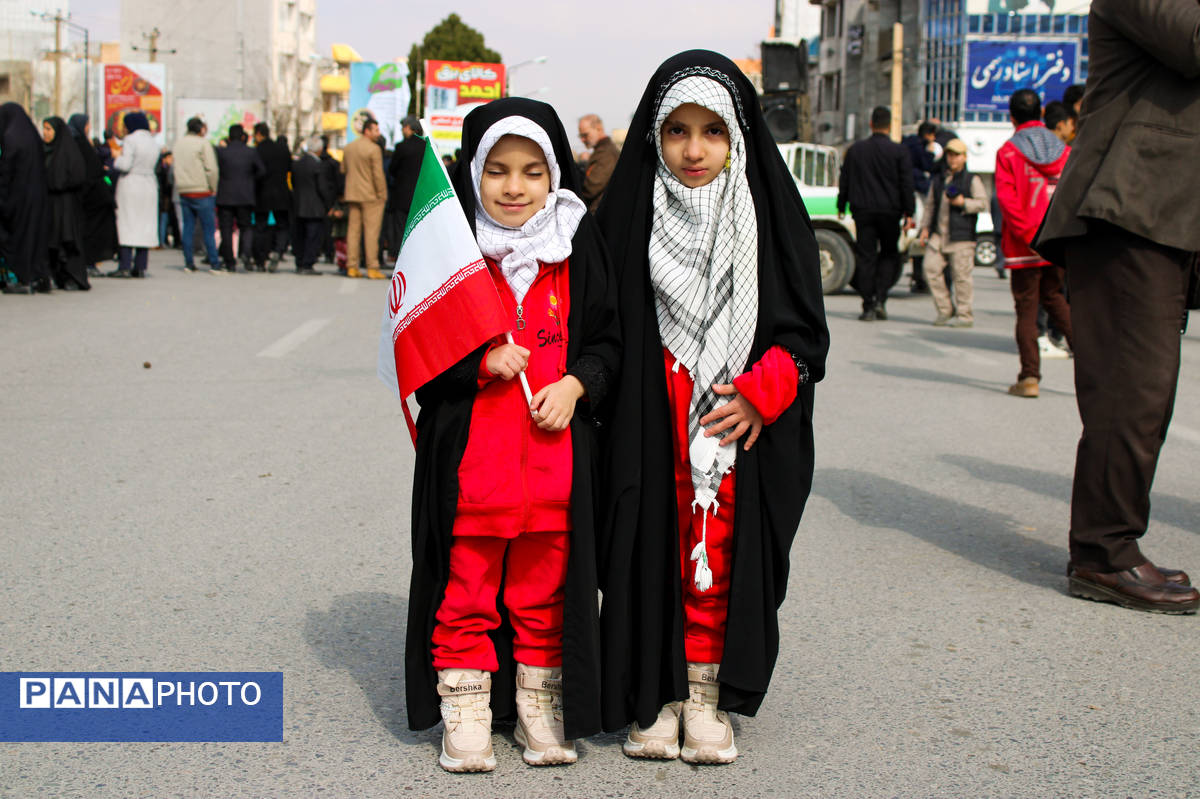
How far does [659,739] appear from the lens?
2.89 metres

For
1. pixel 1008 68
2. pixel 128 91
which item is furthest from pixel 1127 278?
pixel 128 91

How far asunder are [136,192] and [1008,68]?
3456cm

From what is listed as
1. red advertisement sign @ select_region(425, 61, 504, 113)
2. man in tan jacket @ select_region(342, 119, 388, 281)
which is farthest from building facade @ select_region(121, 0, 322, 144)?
man in tan jacket @ select_region(342, 119, 388, 281)

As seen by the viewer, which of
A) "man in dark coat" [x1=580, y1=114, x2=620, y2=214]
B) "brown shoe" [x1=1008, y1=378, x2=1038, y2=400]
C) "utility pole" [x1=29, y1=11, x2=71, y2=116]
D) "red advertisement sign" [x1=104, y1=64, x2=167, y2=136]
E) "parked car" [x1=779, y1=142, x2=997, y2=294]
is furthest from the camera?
"utility pole" [x1=29, y1=11, x2=71, y2=116]

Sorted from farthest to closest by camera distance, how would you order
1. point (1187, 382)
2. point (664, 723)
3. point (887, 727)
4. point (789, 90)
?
point (789, 90)
point (1187, 382)
point (887, 727)
point (664, 723)

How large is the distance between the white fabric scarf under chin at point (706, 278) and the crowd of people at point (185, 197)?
11824 mm

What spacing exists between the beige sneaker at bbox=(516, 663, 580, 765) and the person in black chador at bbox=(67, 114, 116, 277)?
13.5 metres

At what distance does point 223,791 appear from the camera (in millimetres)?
2711

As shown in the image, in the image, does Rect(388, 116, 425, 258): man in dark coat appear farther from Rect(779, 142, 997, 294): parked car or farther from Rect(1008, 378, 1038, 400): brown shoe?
Rect(1008, 378, 1038, 400): brown shoe

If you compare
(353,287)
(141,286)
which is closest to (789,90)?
(353,287)

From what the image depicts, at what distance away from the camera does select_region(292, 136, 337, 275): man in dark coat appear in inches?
720

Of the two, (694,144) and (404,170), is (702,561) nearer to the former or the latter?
(694,144)

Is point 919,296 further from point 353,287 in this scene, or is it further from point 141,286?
point 141,286

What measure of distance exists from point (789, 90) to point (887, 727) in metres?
22.7
